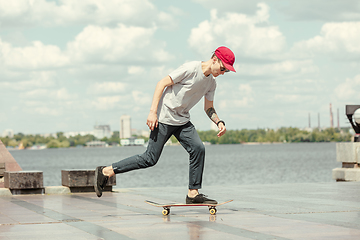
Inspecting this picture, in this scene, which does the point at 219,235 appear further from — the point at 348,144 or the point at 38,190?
the point at 348,144

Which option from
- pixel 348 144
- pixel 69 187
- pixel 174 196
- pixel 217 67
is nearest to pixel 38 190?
pixel 69 187

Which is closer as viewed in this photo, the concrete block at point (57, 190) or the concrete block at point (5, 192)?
the concrete block at point (5, 192)

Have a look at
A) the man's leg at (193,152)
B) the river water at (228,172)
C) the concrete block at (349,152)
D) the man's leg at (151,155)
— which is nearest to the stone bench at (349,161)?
the concrete block at (349,152)

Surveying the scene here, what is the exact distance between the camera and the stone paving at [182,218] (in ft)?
17.3

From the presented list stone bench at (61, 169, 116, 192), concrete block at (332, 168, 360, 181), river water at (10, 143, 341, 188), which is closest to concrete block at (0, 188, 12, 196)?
stone bench at (61, 169, 116, 192)

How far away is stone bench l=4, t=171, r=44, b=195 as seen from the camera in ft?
33.6

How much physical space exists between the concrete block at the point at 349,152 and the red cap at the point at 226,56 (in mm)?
8920

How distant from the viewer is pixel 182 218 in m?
6.45

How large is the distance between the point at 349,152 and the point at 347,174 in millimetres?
615

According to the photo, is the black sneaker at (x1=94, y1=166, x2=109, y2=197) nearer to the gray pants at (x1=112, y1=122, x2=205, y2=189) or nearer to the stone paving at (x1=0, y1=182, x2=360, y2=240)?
the gray pants at (x1=112, y1=122, x2=205, y2=189)

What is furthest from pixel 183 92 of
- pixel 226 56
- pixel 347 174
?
pixel 347 174

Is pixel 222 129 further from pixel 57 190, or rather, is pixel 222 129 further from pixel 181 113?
pixel 57 190

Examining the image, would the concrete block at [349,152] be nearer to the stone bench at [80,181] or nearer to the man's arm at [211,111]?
the stone bench at [80,181]

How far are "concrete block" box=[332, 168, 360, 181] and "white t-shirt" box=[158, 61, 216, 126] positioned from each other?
843 cm
